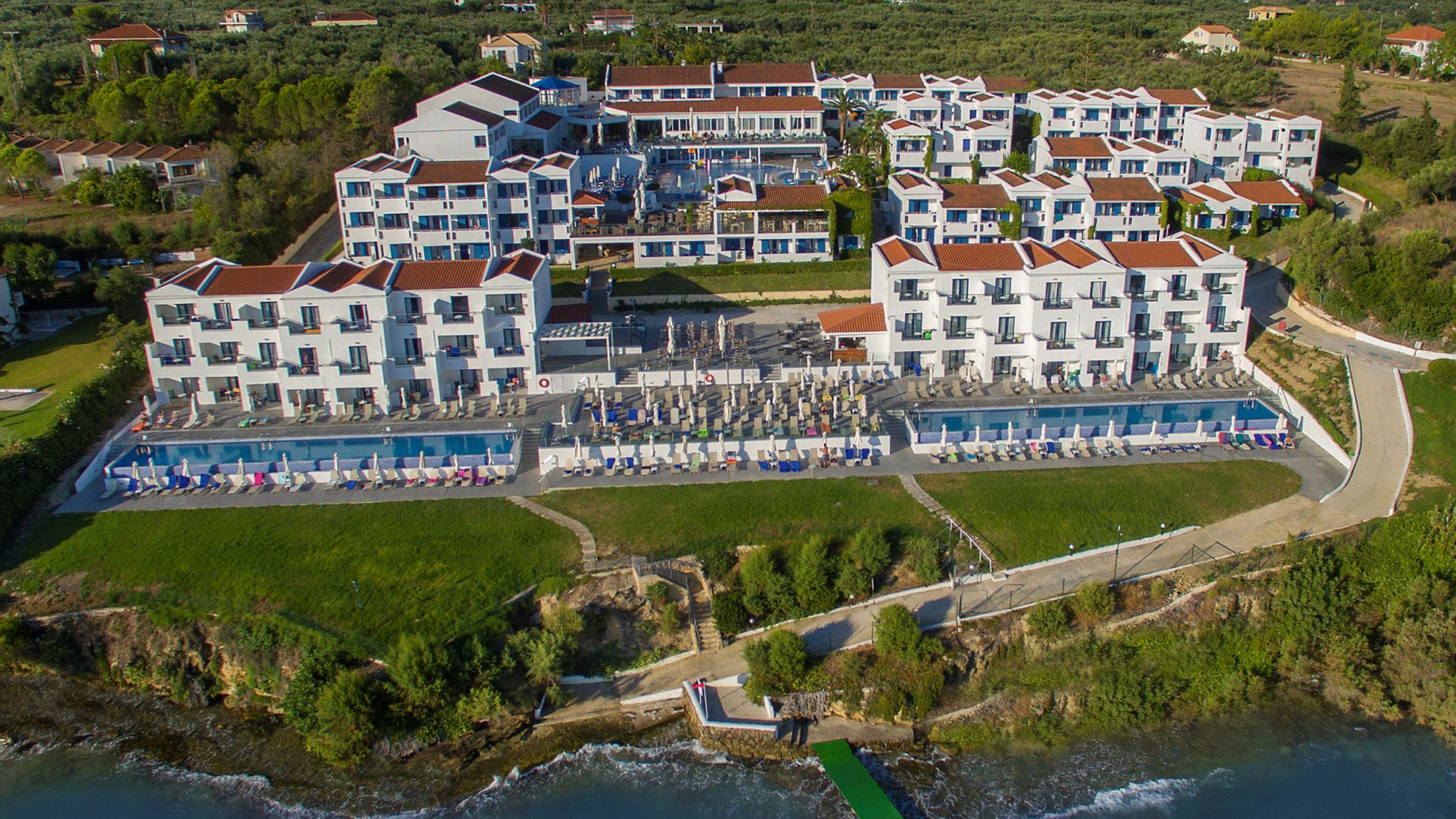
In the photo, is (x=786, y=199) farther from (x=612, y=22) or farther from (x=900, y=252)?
(x=612, y=22)

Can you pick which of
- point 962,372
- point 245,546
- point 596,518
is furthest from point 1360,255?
point 245,546

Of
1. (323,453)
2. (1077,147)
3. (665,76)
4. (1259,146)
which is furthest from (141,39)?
(1259,146)

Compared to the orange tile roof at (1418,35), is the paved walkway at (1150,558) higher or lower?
lower

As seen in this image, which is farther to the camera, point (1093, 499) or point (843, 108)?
point (843, 108)

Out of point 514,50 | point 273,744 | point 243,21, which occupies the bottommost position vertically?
point 273,744

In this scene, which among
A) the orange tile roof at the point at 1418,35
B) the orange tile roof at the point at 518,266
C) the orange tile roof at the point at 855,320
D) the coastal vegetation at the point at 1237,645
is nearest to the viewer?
the coastal vegetation at the point at 1237,645

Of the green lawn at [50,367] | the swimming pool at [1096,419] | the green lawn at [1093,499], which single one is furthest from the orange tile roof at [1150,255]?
the green lawn at [50,367]

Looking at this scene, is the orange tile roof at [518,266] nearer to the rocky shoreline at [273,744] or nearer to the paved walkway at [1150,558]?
the paved walkway at [1150,558]
